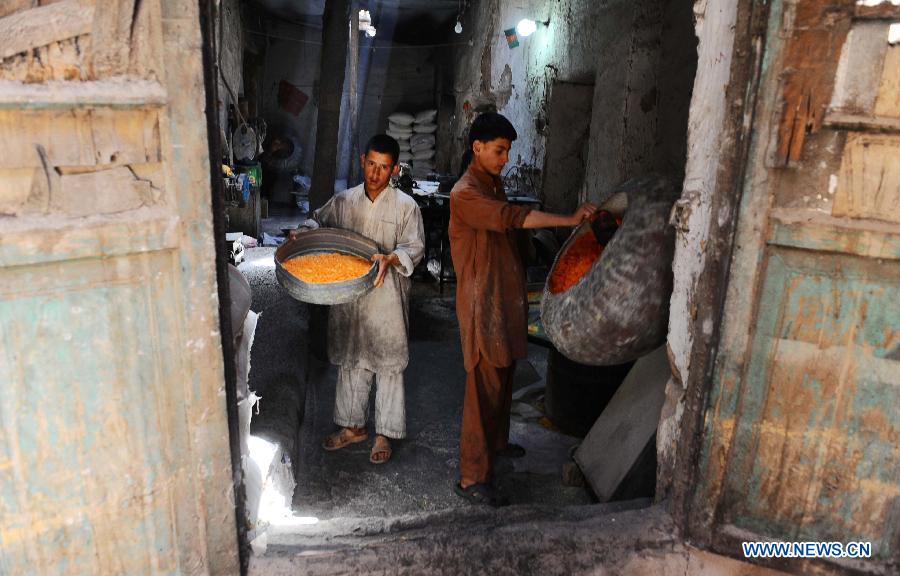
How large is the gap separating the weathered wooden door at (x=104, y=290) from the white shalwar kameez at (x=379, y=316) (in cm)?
160

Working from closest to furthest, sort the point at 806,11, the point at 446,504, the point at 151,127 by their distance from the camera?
the point at 151,127
the point at 806,11
the point at 446,504

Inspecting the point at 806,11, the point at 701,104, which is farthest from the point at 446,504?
the point at 806,11

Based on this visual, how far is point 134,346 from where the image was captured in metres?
1.69

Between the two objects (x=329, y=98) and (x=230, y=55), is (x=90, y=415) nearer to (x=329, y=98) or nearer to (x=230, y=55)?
(x=329, y=98)

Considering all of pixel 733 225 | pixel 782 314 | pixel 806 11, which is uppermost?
pixel 806 11

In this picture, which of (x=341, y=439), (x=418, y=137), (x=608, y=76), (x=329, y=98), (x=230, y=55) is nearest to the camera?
(x=341, y=439)

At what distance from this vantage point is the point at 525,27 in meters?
8.11

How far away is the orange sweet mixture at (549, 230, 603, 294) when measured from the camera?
2.95 metres

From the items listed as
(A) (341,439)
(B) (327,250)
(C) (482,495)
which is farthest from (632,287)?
(A) (341,439)

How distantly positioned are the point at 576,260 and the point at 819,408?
1.30 metres

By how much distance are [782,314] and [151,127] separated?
1.92 metres

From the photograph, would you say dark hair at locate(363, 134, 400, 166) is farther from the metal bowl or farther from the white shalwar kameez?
the metal bowl

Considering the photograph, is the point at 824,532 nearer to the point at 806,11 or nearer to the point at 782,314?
the point at 782,314

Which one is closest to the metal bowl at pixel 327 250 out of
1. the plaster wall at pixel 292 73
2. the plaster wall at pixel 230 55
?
the plaster wall at pixel 230 55
